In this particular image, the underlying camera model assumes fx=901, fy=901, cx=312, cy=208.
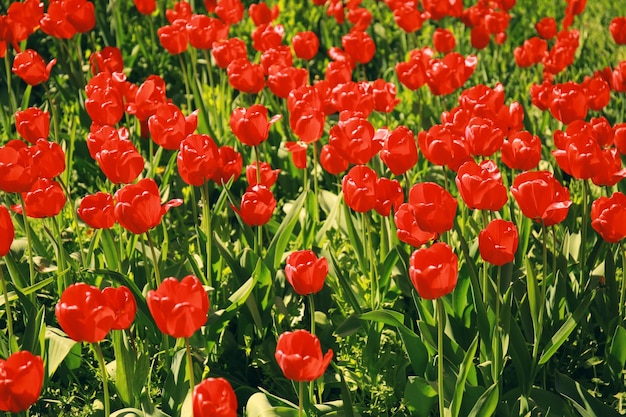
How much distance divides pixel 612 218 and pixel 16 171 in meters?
1.69

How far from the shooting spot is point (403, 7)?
4.70 metres

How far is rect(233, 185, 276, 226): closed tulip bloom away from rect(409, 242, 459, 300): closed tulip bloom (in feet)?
2.60

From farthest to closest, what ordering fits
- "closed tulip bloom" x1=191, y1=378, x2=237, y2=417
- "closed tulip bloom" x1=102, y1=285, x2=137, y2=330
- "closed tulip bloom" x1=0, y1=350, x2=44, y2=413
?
"closed tulip bloom" x1=102, y1=285, x2=137, y2=330
"closed tulip bloom" x1=0, y1=350, x2=44, y2=413
"closed tulip bloom" x1=191, y1=378, x2=237, y2=417

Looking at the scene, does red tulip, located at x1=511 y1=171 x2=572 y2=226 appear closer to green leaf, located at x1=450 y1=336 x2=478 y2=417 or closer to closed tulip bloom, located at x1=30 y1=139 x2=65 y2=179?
green leaf, located at x1=450 y1=336 x2=478 y2=417

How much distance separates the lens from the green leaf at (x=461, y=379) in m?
2.33

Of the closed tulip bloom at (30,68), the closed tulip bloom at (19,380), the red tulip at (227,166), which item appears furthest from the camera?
the closed tulip bloom at (30,68)

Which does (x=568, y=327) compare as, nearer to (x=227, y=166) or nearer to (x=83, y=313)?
Answer: (x=227, y=166)

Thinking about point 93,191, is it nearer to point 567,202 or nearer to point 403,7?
point 403,7

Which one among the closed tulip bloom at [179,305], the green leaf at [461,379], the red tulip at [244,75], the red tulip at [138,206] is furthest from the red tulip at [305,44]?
the closed tulip bloom at [179,305]

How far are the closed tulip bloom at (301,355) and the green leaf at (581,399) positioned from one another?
959mm

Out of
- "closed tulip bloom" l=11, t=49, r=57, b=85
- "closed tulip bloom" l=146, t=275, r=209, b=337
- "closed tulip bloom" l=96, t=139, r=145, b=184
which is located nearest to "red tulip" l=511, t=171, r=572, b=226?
"closed tulip bloom" l=146, t=275, r=209, b=337

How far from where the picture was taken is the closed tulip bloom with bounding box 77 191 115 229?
261 cm

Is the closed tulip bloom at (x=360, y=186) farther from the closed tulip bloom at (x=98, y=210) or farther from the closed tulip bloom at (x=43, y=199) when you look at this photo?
the closed tulip bloom at (x=43, y=199)

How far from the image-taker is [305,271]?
2309 millimetres
